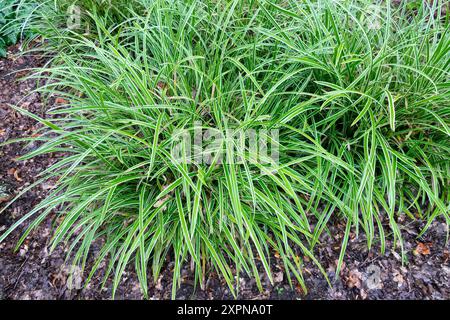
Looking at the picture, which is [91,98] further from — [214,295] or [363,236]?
[363,236]

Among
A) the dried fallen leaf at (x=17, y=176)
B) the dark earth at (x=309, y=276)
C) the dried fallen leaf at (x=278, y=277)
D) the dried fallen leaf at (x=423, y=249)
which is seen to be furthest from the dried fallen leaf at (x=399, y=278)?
the dried fallen leaf at (x=17, y=176)

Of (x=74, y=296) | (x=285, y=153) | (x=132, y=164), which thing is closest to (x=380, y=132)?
(x=285, y=153)

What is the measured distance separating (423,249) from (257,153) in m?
1.06

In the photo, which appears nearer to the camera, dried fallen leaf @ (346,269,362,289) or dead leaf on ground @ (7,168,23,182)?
dried fallen leaf @ (346,269,362,289)

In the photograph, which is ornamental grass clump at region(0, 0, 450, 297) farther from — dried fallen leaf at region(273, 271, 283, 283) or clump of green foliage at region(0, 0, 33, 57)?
clump of green foliage at region(0, 0, 33, 57)

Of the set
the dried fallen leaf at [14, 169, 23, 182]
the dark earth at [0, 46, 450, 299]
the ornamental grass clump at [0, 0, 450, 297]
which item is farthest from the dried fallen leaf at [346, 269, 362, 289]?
the dried fallen leaf at [14, 169, 23, 182]

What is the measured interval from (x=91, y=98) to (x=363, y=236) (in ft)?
5.63

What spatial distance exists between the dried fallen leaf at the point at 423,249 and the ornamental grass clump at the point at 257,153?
14 cm

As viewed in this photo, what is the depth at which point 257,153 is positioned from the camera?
1.91 m

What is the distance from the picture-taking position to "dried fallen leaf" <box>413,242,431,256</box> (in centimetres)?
203

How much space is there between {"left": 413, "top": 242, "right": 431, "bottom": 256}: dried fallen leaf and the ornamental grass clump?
0.14m

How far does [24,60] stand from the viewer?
3.23 m

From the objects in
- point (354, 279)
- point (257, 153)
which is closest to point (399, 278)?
point (354, 279)

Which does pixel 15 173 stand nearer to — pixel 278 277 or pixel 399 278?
pixel 278 277
